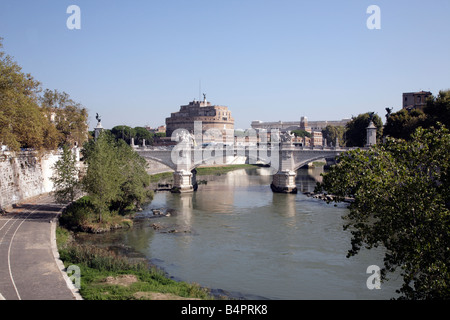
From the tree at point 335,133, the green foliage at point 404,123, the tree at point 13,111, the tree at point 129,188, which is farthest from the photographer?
the tree at point 335,133

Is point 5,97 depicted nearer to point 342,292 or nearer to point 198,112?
point 342,292

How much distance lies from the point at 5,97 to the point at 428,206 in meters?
18.5

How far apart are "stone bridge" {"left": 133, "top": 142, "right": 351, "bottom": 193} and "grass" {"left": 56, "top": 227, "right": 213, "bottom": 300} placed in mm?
23862

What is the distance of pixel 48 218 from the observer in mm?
20578

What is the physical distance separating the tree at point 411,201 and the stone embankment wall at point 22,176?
60.8 ft

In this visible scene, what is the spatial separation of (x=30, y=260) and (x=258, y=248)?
10081mm

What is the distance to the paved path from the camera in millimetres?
10745

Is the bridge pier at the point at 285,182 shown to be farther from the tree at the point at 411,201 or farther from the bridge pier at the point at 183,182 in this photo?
the tree at the point at 411,201

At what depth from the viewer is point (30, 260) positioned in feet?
44.3

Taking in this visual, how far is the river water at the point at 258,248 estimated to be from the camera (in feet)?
48.7

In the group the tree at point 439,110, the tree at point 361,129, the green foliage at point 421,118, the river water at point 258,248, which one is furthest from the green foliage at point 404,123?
the river water at point 258,248

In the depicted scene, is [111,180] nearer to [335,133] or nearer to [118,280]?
[118,280]

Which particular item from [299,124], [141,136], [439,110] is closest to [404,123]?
[439,110]

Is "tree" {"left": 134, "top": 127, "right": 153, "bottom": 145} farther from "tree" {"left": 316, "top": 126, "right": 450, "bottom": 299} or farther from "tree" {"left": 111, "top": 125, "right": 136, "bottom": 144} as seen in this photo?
"tree" {"left": 316, "top": 126, "right": 450, "bottom": 299}
